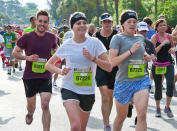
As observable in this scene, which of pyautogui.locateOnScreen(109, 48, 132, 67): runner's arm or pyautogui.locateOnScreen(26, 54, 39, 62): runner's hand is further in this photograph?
pyautogui.locateOnScreen(26, 54, 39, 62): runner's hand

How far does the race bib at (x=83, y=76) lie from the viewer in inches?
182

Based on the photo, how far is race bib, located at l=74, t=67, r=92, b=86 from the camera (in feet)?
15.2

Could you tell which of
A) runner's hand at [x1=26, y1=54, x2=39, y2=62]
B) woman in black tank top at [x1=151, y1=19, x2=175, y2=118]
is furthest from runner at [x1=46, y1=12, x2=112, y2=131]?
woman in black tank top at [x1=151, y1=19, x2=175, y2=118]

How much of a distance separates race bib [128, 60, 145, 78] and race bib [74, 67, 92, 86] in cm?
64

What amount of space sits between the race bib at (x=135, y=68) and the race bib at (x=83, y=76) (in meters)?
0.64

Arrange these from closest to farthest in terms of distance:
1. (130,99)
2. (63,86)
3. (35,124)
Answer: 1. (63,86)
2. (130,99)
3. (35,124)

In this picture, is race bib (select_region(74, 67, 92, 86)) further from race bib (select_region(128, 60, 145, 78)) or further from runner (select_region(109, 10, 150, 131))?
race bib (select_region(128, 60, 145, 78))

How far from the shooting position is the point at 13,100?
9.83 metres

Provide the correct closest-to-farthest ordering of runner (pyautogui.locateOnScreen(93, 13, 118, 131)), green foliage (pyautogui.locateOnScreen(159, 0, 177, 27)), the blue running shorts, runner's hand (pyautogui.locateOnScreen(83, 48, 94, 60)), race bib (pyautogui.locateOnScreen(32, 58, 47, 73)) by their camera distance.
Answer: runner's hand (pyautogui.locateOnScreen(83, 48, 94, 60)) < the blue running shorts < race bib (pyautogui.locateOnScreen(32, 58, 47, 73)) < runner (pyautogui.locateOnScreen(93, 13, 118, 131)) < green foliage (pyautogui.locateOnScreen(159, 0, 177, 27))

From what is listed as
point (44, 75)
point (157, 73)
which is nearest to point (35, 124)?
point (44, 75)

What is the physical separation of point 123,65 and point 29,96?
1.74m

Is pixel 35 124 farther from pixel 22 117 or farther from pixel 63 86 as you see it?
pixel 63 86

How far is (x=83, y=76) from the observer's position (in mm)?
4621

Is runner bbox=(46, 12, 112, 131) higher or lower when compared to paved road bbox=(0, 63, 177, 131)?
higher
